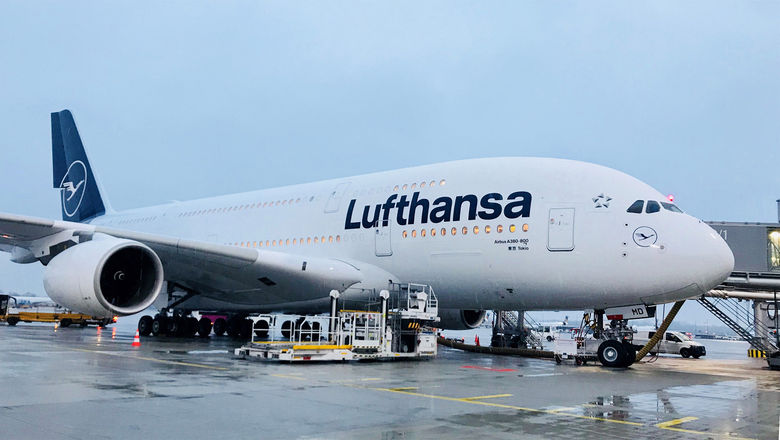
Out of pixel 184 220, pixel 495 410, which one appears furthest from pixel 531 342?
pixel 495 410

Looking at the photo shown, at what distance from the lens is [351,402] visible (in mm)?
6578

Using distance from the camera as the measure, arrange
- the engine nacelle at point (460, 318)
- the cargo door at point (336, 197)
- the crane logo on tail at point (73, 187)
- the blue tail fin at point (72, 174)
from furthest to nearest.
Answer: the crane logo on tail at point (73, 187) < the blue tail fin at point (72, 174) < the engine nacelle at point (460, 318) < the cargo door at point (336, 197)

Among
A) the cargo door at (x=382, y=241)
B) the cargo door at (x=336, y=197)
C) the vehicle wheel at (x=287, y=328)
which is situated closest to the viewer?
the vehicle wheel at (x=287, y=328)

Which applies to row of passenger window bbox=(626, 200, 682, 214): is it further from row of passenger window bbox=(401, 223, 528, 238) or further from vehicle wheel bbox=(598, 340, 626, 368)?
vehicle wheel bbox=(598, 340, 626, 368)

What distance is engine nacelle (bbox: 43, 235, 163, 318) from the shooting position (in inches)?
471

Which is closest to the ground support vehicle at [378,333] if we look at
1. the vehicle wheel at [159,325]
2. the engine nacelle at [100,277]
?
the engine nacelle at [100,277]

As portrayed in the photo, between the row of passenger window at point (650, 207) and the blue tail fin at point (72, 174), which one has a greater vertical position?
the blue tail fin at point (72, 174)

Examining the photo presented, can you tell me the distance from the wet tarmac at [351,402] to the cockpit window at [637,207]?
9.25 ft

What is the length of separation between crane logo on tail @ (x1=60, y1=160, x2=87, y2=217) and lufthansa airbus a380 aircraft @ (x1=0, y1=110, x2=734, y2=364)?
939cm

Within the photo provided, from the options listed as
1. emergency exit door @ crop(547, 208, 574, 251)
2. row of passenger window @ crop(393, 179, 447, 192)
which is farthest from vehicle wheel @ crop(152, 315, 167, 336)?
emergency exit door @ crop(547, 208, 574, 251)

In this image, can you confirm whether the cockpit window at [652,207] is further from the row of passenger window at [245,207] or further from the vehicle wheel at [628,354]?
the row of passenger window at [245,207]

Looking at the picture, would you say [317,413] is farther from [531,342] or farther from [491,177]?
[531,342]

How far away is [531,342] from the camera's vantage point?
21.2m

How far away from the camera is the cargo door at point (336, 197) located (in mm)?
15809
